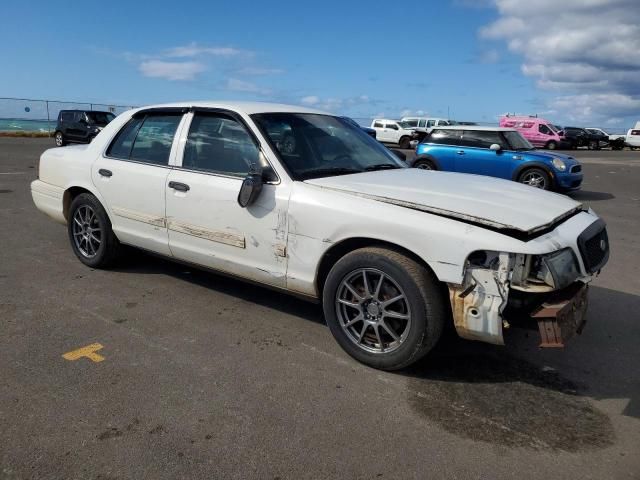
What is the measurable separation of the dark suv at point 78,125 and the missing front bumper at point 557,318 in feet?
78.5

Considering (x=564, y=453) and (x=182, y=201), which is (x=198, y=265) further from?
(x=564, y=453)

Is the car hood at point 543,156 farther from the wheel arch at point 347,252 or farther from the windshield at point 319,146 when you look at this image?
the wheel arch at point 347,252

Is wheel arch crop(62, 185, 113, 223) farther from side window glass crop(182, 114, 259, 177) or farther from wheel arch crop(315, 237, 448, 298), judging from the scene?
wheel arch crop(315, 237, 448, 298)

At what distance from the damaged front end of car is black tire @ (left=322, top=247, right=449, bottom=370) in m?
0.13

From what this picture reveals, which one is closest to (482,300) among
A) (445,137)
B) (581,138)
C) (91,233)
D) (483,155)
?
(91,233)

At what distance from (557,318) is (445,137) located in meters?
10.6

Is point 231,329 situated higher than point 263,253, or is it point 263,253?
point 263,253

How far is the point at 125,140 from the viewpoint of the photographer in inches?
190

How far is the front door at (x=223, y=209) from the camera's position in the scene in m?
3.70

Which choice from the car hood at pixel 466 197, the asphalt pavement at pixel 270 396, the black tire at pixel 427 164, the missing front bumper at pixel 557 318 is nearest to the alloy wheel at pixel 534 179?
the black tire at pixel 427 164

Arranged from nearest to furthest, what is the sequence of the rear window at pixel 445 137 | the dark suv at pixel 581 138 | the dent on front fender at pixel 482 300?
the dent on front fender at pixel 482 300 < the rear window at pixel 445 137 < the dark suv at pixel 581 138

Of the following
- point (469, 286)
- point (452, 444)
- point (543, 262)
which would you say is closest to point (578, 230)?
point (543, 262)

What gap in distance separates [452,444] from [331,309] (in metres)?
1.15

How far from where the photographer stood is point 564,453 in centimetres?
259
